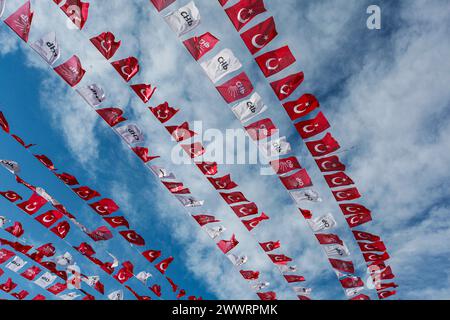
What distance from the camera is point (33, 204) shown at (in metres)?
11.5

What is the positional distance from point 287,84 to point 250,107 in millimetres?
1280

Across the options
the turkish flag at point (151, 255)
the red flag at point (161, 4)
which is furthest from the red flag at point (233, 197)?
the red flag at point (161, 4)

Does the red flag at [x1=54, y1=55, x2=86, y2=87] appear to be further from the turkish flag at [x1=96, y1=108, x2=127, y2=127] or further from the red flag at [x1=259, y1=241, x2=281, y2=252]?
the red flag at [x1=259, y1=241, x2=281, y2=252]

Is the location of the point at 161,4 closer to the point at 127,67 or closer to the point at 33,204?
the point at 127,67

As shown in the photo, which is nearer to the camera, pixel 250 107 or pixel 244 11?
pixel 244 11

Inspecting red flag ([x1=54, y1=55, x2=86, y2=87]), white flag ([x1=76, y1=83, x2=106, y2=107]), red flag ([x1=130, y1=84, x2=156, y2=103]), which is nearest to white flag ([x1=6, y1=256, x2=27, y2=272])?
white flag ([x1=76, y1=83, x2=106, y2=107])

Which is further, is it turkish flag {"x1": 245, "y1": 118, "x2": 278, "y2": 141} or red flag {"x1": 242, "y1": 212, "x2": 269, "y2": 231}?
red flag {"x1": 242, "y1": 212, "x2": 269, "y2": 231}

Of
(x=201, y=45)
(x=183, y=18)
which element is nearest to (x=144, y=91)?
(x=201, y=45)

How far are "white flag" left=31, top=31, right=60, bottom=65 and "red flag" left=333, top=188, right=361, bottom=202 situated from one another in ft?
32.1

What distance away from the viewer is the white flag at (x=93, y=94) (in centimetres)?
874

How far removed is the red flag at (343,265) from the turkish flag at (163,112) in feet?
30.0

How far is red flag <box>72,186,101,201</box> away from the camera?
420 inches

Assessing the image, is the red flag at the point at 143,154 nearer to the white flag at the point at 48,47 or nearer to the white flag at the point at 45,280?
the white flag at the point at 48,47

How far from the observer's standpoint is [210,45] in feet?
25.6
